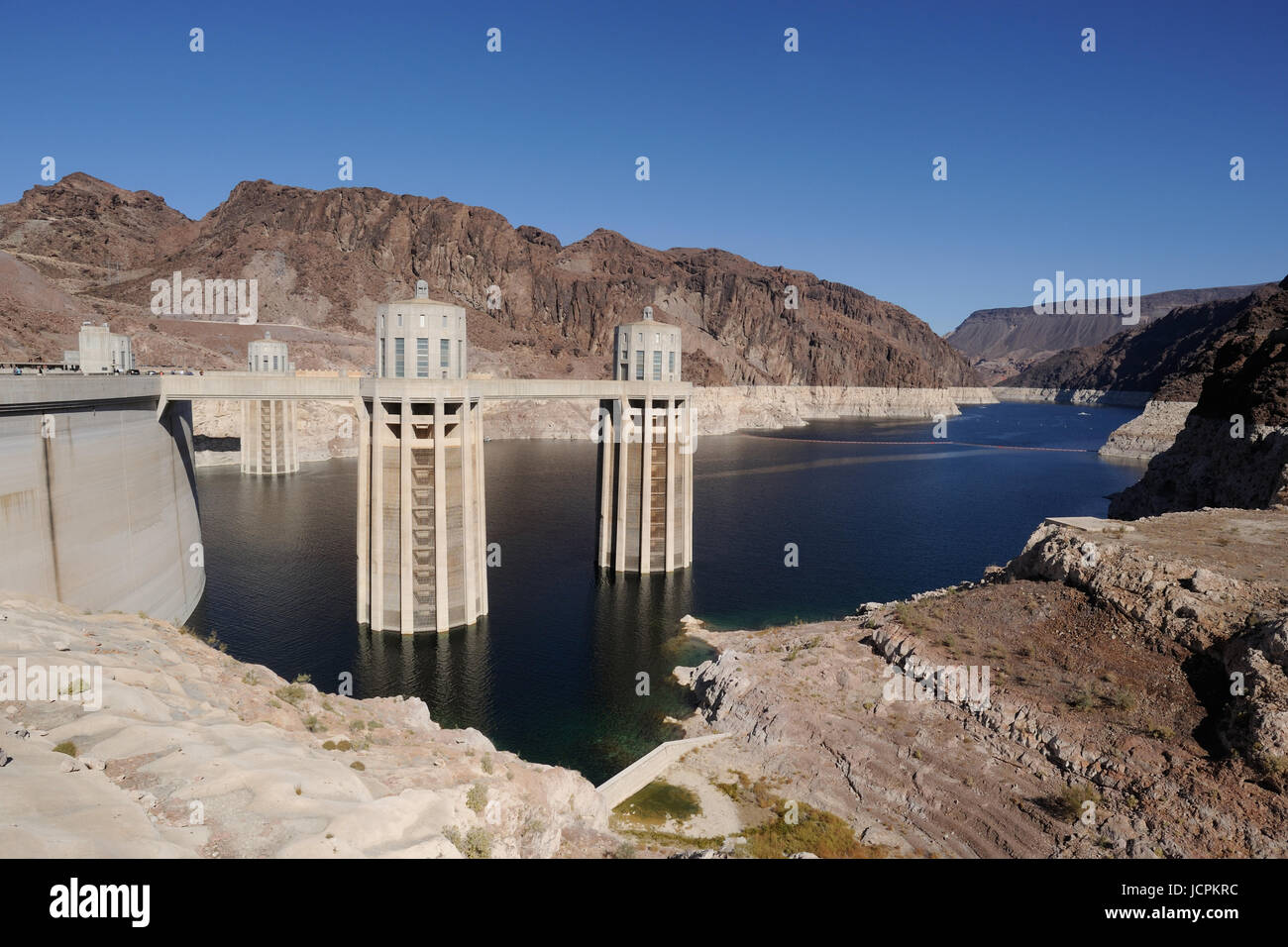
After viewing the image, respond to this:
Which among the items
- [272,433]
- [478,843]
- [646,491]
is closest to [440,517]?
[646,491]

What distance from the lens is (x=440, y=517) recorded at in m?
34.2

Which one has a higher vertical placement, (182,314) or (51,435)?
(182,314)

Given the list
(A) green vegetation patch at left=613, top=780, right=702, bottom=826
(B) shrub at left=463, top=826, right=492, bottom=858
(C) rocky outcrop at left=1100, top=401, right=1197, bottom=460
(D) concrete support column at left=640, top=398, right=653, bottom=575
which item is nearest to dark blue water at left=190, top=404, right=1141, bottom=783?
(D) concrete support column at left=640, top=398, right=653, bottom=575

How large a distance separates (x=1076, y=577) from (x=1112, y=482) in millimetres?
84398

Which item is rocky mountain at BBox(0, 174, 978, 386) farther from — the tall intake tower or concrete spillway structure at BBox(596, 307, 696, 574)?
the tall intake tower

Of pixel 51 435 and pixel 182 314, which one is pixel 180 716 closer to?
pixel 51 435

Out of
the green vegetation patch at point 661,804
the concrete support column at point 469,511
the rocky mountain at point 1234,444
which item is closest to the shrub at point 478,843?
the green vegetation patch at point 661,804

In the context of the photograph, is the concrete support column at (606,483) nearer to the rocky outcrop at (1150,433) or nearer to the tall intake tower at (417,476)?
the tall intake tower at (417,476)

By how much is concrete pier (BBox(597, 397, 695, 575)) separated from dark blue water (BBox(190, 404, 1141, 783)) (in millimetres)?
2040

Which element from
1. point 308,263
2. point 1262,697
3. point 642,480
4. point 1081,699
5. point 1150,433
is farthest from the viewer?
point 308,263

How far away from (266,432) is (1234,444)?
292 ft

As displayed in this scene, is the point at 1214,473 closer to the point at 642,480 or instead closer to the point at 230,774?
the point at 642,480
